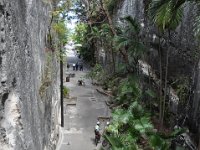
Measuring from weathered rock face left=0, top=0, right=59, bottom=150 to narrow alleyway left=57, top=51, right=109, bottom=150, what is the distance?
24.4 feet

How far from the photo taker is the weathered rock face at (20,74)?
23.5 ft

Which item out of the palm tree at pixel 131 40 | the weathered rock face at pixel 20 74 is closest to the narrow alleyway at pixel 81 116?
the palm tree at pixel 131 40

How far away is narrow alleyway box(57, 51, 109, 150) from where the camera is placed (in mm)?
19078

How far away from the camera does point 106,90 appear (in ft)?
93.6

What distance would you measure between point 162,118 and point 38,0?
22.9ft

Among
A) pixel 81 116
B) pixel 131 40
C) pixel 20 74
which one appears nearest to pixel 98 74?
pixel 81 116

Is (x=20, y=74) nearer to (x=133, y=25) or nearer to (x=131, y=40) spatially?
(x=131, y=40)

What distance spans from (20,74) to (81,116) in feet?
49.9

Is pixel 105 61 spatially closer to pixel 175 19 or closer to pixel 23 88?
A: pixel 175 19

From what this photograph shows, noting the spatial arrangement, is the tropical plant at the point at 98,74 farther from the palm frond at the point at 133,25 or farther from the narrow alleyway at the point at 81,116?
the palm frond at the point at 133,25

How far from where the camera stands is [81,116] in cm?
2341

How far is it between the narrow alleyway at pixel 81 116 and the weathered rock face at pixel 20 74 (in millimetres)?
7447

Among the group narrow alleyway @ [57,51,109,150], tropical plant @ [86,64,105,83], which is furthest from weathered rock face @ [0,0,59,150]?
tropical plant @ [86,64,105,83]

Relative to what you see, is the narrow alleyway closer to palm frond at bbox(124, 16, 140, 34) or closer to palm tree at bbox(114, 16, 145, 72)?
palm tree at bbox(114, 16, 145, 72)
